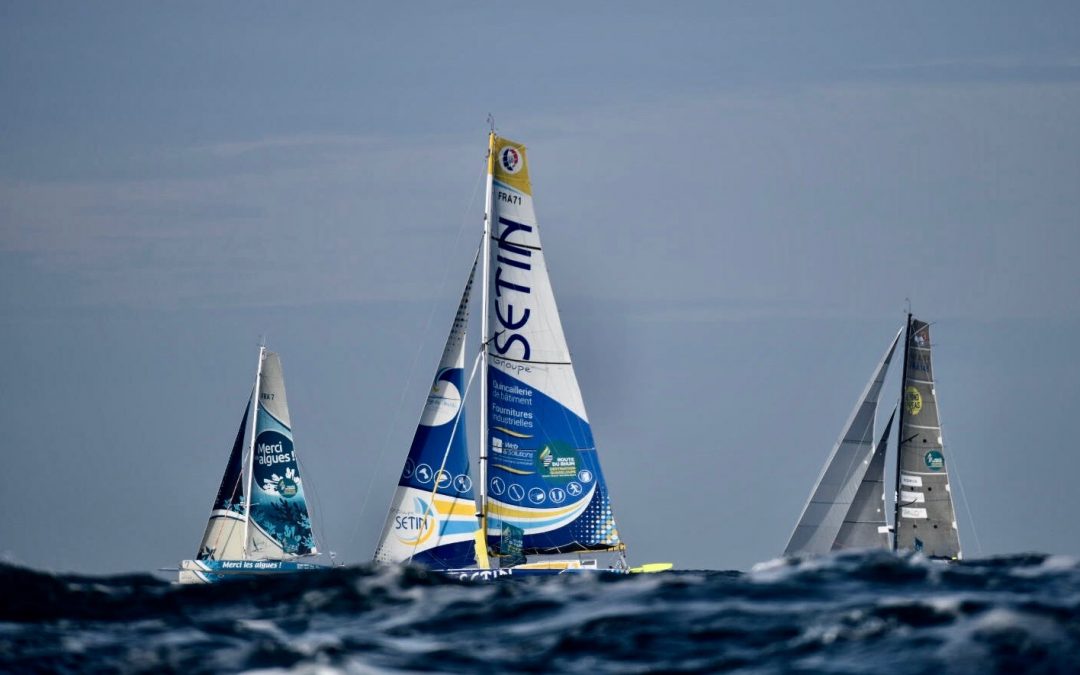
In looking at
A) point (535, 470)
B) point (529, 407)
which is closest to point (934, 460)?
point (535, 470)

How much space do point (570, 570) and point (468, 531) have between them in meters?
3.14

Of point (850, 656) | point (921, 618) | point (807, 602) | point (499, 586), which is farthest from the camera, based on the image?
point (499, 586)

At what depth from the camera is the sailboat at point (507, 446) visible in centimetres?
4625

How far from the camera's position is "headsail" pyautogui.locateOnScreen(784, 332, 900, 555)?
55.3 meters

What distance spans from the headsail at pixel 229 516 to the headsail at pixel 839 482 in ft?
81.2

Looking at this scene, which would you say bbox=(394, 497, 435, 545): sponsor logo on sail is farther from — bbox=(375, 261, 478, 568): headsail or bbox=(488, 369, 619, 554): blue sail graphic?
bbox=(488, 369, 619, 554): blue sail graphic

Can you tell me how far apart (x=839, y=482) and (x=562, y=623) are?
37332mm

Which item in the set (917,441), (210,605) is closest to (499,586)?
(210,605)

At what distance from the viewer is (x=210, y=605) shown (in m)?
22.0

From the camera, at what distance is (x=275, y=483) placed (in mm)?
70000

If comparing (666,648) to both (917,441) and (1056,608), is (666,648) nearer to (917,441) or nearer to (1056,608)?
(1056,608)

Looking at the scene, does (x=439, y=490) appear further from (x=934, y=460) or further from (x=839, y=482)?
(x=934, y=460)

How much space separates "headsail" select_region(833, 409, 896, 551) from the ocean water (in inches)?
1211

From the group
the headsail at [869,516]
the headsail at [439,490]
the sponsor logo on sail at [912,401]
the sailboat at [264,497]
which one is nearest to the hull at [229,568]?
the sailboat at [264,497]
